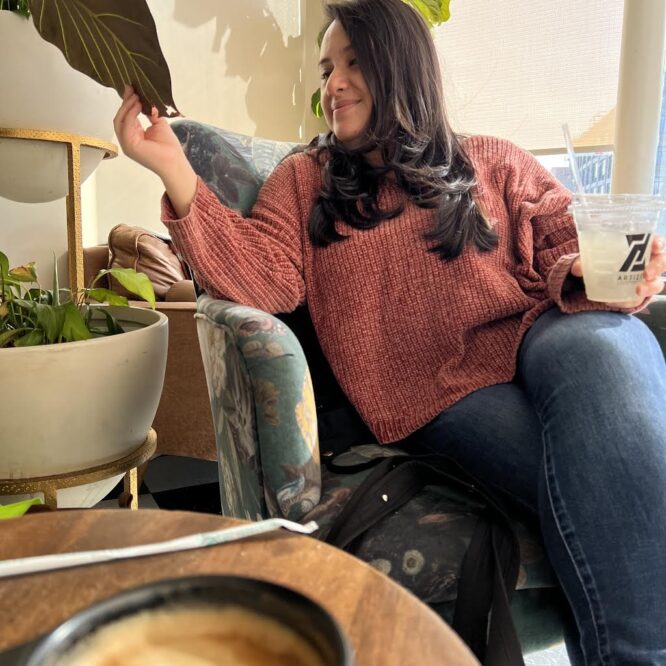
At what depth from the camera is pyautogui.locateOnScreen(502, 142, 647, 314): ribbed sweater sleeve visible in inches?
50.1

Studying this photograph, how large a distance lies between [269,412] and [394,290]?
0.44m

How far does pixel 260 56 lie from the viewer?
126 inches

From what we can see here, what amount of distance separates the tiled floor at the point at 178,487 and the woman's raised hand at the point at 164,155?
3.31 feet

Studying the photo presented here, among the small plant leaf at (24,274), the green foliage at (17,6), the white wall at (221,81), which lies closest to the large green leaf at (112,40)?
the green foliage at (17,6)

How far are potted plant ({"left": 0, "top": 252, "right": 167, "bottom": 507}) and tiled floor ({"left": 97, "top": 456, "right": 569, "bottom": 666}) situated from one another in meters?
0.87

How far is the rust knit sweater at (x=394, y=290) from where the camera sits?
3.77ft

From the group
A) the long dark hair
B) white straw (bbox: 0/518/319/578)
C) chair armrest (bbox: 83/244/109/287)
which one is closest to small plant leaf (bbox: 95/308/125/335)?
the long dark hair

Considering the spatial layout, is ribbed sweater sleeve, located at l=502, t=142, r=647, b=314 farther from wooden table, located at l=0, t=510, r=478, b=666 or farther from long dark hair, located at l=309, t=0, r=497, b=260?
wooden table, located at l=0, t=510, r=478, b=666

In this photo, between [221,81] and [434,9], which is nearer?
[434,9]

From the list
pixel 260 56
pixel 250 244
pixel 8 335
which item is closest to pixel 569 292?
pixel 250 244

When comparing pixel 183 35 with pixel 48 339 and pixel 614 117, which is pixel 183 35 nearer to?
pixel 614 117

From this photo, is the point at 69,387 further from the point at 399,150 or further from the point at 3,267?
the point at 399,150

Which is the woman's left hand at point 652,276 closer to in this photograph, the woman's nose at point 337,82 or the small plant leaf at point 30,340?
the woman's nose at point 337,82

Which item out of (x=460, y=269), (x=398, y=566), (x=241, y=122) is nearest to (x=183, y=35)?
(x=241, y=122)
